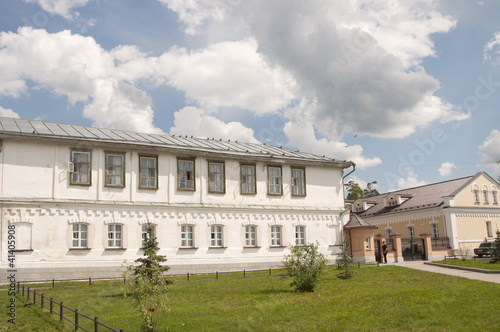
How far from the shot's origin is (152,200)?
88.4 feet

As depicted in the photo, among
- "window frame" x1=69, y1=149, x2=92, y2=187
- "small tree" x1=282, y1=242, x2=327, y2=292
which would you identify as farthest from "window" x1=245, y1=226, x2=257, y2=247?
"small tree" x1=282, y1=242, x2=327, y2=292

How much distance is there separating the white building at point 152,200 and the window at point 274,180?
70 mm

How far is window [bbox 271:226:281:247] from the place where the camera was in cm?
3081

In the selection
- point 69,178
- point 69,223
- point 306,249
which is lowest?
point 306,249

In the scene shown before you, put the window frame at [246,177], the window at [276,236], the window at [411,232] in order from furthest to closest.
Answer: the window at [411,232] → the window at [276,236] → the window frame at [246,177]

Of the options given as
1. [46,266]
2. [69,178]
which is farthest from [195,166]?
[46,266]

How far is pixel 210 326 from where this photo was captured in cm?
1274

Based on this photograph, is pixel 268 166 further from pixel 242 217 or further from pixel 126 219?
pixel 126 219

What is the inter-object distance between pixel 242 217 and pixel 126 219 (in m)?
7.35

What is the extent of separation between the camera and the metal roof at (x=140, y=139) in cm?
2481

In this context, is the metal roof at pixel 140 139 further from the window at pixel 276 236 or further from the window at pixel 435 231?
the window at pixel 435 231

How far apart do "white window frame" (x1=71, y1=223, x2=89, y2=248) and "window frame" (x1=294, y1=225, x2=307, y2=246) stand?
44.6 feet

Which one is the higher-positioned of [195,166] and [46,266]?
[195,166]

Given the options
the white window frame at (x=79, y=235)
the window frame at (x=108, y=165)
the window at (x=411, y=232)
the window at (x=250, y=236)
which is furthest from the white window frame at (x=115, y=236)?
the window at (x=411, y=232)
